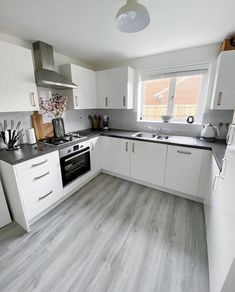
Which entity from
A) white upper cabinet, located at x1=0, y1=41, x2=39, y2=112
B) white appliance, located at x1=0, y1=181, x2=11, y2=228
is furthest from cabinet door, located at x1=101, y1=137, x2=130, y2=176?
white appliance, located at x1=0, y1=181, x2=11, y2=228

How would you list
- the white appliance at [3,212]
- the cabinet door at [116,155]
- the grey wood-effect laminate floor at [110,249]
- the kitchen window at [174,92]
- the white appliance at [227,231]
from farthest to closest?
the cabinet door at [116,155]
the kitchen window at [174,92]
the white appliance at [3,212]
the grey wood-effect laminate floor at [110,249]
the white appliance at [227,231]

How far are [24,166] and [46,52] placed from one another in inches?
64.2

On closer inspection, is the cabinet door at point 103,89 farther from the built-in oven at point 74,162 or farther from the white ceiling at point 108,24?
the built-in oven at point 74,162

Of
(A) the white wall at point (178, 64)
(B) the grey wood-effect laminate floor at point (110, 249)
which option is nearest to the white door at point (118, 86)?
(A) the white wall at point (178, 64)

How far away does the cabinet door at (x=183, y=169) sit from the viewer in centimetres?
190

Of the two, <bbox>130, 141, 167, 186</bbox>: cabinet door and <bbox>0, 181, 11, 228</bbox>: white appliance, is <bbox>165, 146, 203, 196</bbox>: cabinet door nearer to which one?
<bbox>130, 141, 167, 186</bbox>: cabinet door

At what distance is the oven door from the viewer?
1962 mm

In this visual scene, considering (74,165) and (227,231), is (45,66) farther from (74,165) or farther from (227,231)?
(227,231)

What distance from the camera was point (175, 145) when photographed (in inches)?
78.7

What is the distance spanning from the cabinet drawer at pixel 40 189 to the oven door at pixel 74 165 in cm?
10

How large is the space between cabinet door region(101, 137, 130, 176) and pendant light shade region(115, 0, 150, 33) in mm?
1549

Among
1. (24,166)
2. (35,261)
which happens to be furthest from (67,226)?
(24,166)

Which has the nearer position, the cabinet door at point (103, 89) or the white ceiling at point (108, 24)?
the white ceiling at point (108, 24)

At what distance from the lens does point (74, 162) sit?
2146 millimetres
